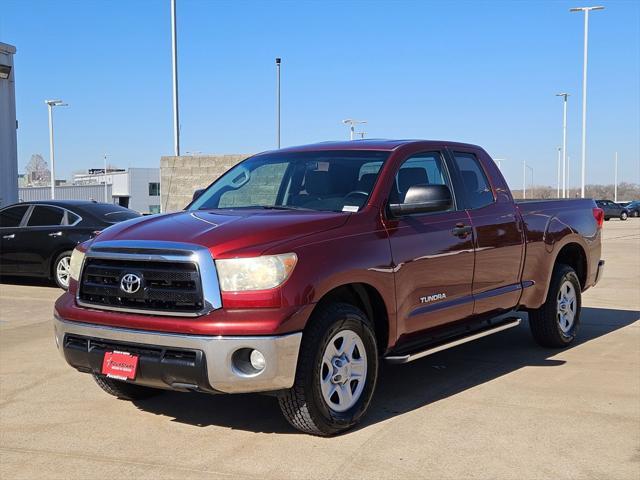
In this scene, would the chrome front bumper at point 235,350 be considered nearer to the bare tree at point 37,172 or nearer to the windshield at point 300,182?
the windshield at point 300,182

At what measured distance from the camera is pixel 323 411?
450cm

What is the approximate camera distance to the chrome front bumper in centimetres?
419

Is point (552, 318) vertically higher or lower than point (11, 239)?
lower

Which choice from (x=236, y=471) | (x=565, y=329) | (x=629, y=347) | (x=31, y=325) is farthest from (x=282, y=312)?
(x=31, y=325)

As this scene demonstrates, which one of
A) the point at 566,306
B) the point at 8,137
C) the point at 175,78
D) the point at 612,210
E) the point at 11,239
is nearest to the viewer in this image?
the point at 566,306

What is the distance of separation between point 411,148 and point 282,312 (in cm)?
211

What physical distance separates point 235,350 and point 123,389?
1.61m

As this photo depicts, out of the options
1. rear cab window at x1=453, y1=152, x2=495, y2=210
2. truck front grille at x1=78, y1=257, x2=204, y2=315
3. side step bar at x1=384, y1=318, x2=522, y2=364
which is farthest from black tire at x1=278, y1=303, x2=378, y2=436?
rear cab window at x1=453, y1=152, x2=495, y2=210

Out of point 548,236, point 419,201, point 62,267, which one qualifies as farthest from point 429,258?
point 62,267

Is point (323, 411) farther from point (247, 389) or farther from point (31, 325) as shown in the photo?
point (31, 325)

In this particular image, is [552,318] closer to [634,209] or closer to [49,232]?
[49,232]

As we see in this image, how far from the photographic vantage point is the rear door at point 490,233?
6.06m

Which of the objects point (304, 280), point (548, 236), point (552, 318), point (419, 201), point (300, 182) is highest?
point (300, 182)

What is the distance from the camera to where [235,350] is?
166 inches
